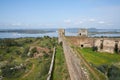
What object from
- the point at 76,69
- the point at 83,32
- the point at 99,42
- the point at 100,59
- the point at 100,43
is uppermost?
the point at 76,69

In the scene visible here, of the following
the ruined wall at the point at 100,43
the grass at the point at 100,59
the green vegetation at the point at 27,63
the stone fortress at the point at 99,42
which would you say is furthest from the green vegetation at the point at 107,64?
the green vegetation at the point at 27,63

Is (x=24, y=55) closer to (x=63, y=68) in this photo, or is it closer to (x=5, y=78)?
(x=5, y=78)

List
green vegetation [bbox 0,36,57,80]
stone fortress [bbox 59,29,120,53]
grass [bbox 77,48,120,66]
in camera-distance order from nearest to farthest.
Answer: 1. grass [bbox 77,48,120,66]
2. green vegetation [bbox 0,36,57,80]
3. stone fortress [bbox 59,29,120,53]

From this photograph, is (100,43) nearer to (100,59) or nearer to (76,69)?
(100,59)

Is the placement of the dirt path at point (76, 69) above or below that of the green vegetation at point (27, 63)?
above

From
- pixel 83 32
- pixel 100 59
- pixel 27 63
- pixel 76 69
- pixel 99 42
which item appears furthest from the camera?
pixel 83 32

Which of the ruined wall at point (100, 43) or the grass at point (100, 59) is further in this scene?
the ruined wall at point (100, 43)

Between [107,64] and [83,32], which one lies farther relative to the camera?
[83,32]

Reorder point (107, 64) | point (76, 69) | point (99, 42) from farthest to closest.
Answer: point (99, 42), point (107, 64), point (76, 69)

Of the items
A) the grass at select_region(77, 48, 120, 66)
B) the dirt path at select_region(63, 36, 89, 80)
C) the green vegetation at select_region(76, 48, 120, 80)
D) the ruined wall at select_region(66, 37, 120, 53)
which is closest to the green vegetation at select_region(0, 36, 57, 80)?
the green vegetation at select_region(76, 48, 120, 80)

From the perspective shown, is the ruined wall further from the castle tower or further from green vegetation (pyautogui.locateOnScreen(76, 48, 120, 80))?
green vegetation (pyautogui.locateOnScreen(76, 48, 120, 80))

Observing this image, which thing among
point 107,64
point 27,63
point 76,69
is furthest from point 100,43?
point 76,69

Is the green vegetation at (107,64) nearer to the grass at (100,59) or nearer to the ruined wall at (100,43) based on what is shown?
the grass at (100,59)

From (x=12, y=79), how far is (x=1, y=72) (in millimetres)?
5352
